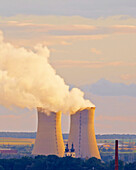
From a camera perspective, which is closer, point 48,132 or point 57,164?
point 48,132

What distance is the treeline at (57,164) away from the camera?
9794cm

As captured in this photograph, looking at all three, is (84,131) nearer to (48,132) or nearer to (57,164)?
(48,132)

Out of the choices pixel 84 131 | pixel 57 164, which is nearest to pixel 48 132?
pixel 84 131

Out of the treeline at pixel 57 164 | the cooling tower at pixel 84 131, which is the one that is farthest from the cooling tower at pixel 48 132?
the cooling tower at pixel 84 131

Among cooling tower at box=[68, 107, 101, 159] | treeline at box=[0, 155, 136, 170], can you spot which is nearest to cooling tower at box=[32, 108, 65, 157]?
treeline at box=[0, 155, 136, 170]

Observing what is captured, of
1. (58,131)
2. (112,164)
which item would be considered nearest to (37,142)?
(58,131)

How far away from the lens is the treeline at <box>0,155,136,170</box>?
97.9m

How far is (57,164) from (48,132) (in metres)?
7.84

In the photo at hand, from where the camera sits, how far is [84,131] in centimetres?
9581

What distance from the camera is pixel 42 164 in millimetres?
101562

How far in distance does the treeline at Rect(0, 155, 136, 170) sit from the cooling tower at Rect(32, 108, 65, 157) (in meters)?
1.50

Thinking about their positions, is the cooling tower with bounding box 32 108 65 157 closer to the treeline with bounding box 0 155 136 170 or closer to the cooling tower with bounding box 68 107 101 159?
the treeline with bounding box 0 155 136 170

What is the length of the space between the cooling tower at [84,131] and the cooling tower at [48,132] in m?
1.89

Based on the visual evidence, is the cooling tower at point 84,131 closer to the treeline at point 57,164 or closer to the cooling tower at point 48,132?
the treeline at point 57,164
